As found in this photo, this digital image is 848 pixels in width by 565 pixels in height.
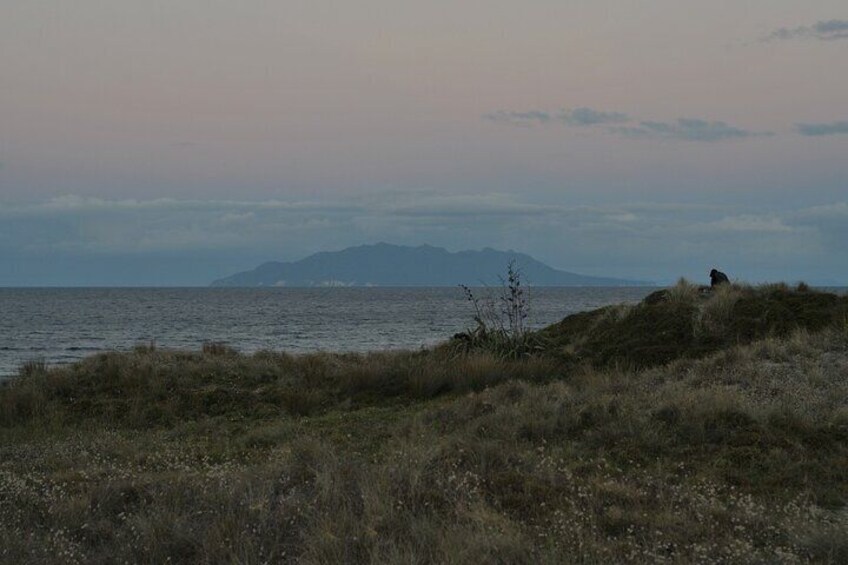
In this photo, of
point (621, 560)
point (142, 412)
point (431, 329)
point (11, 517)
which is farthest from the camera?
point (431, 329)

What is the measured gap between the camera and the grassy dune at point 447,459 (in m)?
5.59

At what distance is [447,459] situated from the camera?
7418 millimetres

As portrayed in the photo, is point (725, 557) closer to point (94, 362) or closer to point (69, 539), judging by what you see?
point (69, 539)

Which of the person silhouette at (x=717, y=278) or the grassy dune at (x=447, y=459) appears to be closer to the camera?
the grassy dune at (x=447, y=459)

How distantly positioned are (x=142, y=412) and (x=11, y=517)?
641 cm

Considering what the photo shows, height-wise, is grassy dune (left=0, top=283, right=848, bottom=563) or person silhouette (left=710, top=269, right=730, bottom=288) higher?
person silhouette (left=710, top=269, right=730, bottom=288)

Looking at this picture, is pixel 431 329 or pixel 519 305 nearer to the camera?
pixel 519 305

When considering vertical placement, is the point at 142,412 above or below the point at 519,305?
below

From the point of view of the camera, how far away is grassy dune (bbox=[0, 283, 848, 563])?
5.59 meters

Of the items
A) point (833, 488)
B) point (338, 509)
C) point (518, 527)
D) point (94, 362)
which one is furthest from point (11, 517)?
point (94, 362)

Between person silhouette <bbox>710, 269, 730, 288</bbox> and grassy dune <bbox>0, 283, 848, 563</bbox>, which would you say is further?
person silhouette <bbox>710, 269, 730, 288</bbox>

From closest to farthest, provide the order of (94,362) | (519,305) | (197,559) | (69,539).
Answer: (197,559), (69,539), (94,362), (519,305)

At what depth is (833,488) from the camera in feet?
22.2

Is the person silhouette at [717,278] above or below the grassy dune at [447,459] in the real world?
above
